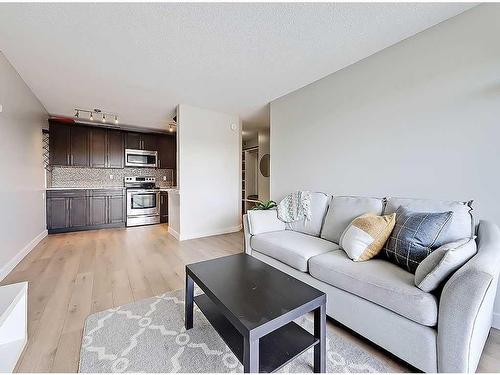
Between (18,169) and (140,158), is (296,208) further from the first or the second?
(140,158)

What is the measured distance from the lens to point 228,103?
3691mm

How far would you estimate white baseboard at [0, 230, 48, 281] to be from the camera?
7.74 feet

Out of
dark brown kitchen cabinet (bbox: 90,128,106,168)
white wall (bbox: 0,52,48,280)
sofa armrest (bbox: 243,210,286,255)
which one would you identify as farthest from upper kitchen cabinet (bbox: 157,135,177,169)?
sofa armrest (bbox: 243,210,286,255)

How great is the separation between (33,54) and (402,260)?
374cm

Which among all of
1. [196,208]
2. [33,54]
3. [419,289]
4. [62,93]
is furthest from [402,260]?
[62,93]

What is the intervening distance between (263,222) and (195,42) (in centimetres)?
192

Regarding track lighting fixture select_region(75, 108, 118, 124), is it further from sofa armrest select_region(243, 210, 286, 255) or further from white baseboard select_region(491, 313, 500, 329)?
white baseboard select_region(491, 313, 500, 329)

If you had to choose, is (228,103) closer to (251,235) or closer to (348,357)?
(251,235)

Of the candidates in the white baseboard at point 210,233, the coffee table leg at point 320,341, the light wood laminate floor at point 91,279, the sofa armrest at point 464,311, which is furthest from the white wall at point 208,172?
the sofa armrest at point 464,311

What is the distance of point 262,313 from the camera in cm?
103

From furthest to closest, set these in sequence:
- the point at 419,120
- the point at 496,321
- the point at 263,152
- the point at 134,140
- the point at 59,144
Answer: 1. the point at 263,152
2. the point at 134,140
3. the point at 59,144
4. the point at 419,120
5. the point at 496,321

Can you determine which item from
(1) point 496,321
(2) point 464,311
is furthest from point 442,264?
(1) point 496,321

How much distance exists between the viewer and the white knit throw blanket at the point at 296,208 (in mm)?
2570

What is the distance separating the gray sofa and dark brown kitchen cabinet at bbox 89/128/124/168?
4452 millimetres
